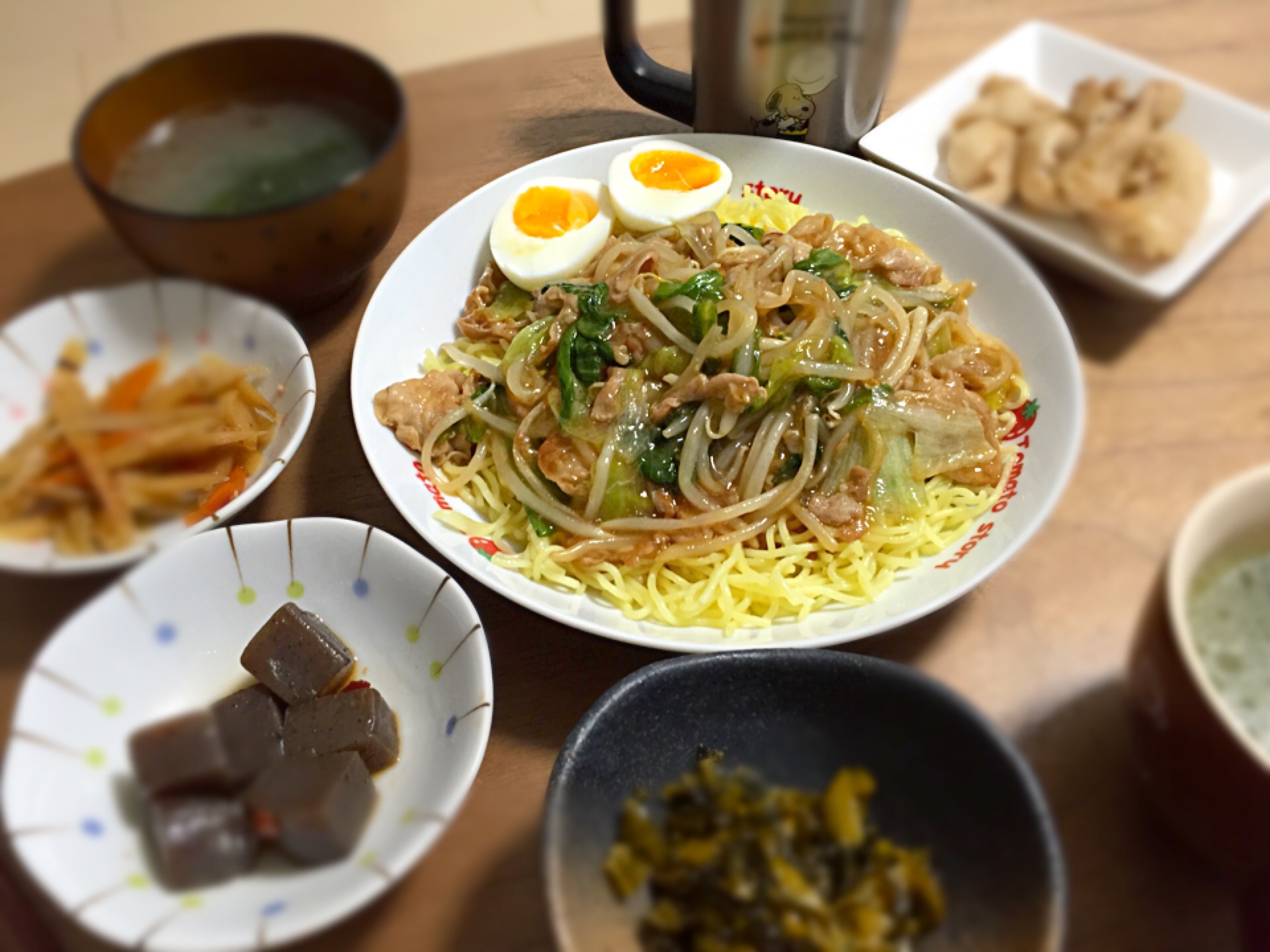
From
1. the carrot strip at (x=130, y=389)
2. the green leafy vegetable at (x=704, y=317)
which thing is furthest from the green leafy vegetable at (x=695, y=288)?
the carrot strip at (x=130, y=389)

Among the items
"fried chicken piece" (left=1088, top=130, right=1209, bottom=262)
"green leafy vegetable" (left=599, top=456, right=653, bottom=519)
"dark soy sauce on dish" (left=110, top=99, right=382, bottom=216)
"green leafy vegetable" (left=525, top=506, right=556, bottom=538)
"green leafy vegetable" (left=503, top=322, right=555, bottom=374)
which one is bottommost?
"green leafy vegetable" (left=525, top=506, right=556, bottom=538)

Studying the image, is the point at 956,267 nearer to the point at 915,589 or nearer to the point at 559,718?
the point at 915,589

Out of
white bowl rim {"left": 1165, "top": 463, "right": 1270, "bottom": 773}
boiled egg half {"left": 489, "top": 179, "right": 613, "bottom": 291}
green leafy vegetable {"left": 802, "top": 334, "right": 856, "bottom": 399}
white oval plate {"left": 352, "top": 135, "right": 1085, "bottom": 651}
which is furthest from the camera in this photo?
boiled egg half {"left": 489, "top": 179, "right": 613, "bottom": 291}

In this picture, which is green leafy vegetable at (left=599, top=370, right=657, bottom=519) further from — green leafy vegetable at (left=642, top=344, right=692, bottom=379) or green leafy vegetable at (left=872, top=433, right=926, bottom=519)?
green leafy vegetable at (left=872, top=433, right=926, bottom=519)

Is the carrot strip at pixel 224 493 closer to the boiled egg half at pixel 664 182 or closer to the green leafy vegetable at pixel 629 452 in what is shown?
the green leafy vegetable at pixel 629 452

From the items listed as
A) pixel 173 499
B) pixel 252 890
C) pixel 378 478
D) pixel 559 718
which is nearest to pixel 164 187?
pixel 173 499

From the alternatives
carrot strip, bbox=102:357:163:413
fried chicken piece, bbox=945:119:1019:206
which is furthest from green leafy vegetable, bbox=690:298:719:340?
carrot strip, bbox=102:357:163:413

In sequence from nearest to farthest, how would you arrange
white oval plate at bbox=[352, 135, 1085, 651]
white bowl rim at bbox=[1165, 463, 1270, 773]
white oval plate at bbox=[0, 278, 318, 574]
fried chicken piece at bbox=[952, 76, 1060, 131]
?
white oval plate at bbox=[0, 278, 318, 574]
white bowl rim at bbox=[1165, 463, 1270, 773]
fried chicken piece at bbox=[952, 76, 1060, 131]
white oval plate at bbox=[352, 135, 1085, 651]
